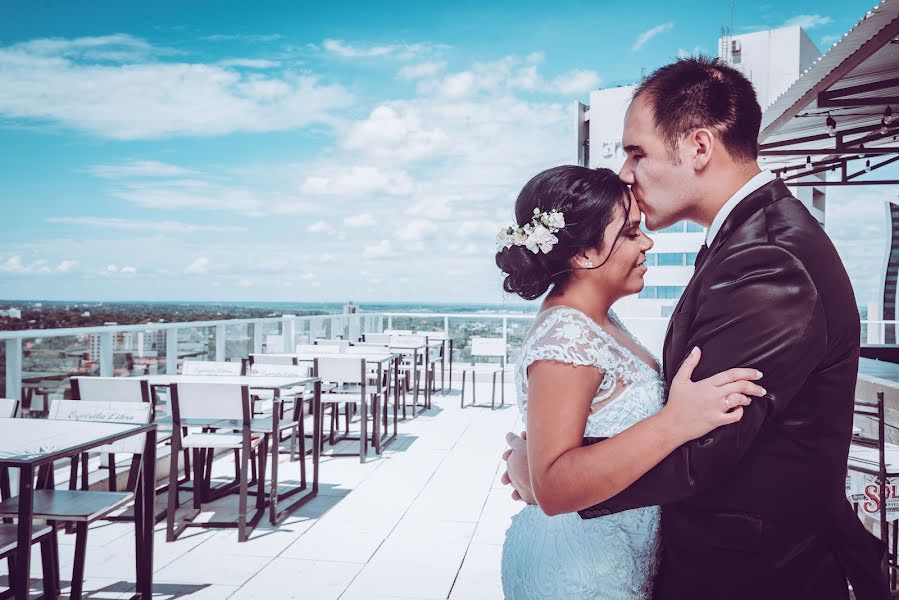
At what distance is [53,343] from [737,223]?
191 inches

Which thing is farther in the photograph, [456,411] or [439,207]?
[439,207]

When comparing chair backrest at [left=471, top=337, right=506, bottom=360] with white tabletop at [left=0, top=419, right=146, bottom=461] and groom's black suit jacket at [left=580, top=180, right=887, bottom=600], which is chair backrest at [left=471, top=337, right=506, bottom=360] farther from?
groom's black suit jacket at [left=580, top=180, right=887, bottom=600]

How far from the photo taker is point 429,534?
427cm

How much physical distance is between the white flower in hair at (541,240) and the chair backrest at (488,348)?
802 cm

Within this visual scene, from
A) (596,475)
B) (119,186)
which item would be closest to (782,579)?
(596,475)

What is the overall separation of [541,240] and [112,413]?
250 centimetres

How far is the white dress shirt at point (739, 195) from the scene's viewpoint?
1248 mm

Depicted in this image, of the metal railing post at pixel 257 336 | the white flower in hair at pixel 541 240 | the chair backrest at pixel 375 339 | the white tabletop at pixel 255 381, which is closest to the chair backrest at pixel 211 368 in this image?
the white tabletop at pixel 255 381

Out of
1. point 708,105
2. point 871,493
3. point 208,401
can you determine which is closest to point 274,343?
point 208,401

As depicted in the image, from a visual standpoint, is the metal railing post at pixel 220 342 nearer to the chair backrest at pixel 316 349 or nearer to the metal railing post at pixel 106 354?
the chair backrest at pixel 316 349

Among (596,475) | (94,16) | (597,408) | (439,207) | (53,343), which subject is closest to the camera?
(596,475)

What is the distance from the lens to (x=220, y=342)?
7156 millimetres

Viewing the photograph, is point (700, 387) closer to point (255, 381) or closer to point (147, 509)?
point (147, 509)

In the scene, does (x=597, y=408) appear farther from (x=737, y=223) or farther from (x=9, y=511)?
(x=9, y=511)
